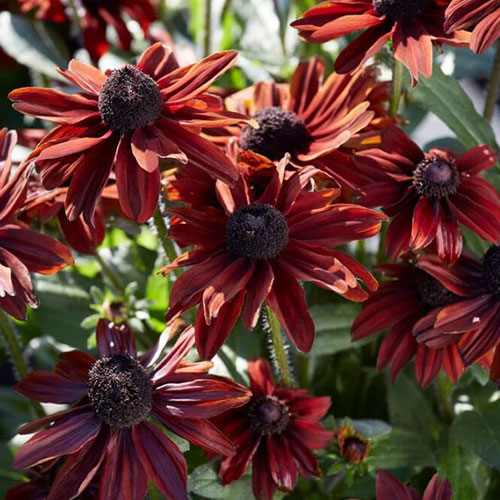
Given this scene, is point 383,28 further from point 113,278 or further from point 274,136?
point 113,278

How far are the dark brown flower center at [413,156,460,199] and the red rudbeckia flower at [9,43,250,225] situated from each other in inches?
5.6

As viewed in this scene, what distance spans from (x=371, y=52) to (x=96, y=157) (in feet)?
0.60

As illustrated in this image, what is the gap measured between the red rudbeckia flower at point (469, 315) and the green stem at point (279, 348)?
89 millimetres

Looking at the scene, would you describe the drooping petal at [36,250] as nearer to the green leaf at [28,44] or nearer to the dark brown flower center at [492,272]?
the dark brown flower center at [492,272]

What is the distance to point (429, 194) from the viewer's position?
0.63m

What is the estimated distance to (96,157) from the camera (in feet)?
1.87

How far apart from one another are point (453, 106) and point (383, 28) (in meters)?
0.13

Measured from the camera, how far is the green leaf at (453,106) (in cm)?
73

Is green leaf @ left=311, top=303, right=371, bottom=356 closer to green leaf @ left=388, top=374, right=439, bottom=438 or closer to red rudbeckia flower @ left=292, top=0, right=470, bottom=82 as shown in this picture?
green leaf @ left=388, top=374, right=439, bottom=438

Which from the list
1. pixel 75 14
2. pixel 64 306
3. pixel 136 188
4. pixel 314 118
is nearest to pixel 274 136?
pixel 314 118


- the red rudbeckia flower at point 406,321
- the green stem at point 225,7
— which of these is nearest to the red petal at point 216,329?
the red rudbeckia flower at point 406,321

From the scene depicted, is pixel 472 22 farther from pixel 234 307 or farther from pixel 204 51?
pixel 204 51

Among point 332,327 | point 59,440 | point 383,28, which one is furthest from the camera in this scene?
point 332,327

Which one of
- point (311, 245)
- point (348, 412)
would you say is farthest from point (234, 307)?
point (348, 412)
